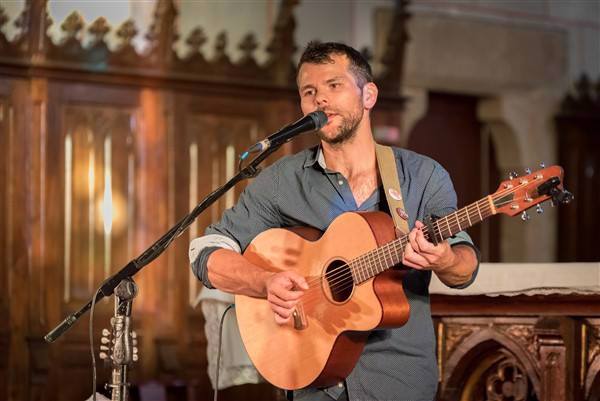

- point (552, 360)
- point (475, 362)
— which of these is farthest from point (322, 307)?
point (475, 362)

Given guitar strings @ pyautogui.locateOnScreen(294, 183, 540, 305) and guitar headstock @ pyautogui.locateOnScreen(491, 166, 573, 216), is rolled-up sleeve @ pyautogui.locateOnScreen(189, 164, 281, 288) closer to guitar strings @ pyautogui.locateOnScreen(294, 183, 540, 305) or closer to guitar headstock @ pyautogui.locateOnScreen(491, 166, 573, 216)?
guitar strings @ pyautogui.locateOnScreen(294, 183, 540, 305)

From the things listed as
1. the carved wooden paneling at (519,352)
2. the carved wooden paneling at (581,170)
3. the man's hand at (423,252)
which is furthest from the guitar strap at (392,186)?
the carved wooden paneling at (581,170)

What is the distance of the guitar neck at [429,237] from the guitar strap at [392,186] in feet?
0.26

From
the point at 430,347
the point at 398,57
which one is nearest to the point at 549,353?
the point at 430,347

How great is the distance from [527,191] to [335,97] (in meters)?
0.76

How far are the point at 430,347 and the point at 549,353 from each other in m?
1.05

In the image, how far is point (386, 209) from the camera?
138 inches

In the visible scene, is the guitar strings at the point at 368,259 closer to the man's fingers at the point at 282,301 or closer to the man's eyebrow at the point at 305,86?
the man's fingers at the point at 282,301

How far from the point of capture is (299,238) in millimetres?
3648

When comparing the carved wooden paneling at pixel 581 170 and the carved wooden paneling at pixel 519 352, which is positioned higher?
the carved wooden paneling at pixel 581 170

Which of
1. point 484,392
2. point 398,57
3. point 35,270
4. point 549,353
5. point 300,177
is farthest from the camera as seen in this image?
point 398,57

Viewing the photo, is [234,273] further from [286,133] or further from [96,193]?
[96,193]

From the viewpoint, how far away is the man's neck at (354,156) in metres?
3.59

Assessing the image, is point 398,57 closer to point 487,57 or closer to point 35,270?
point 487,57
